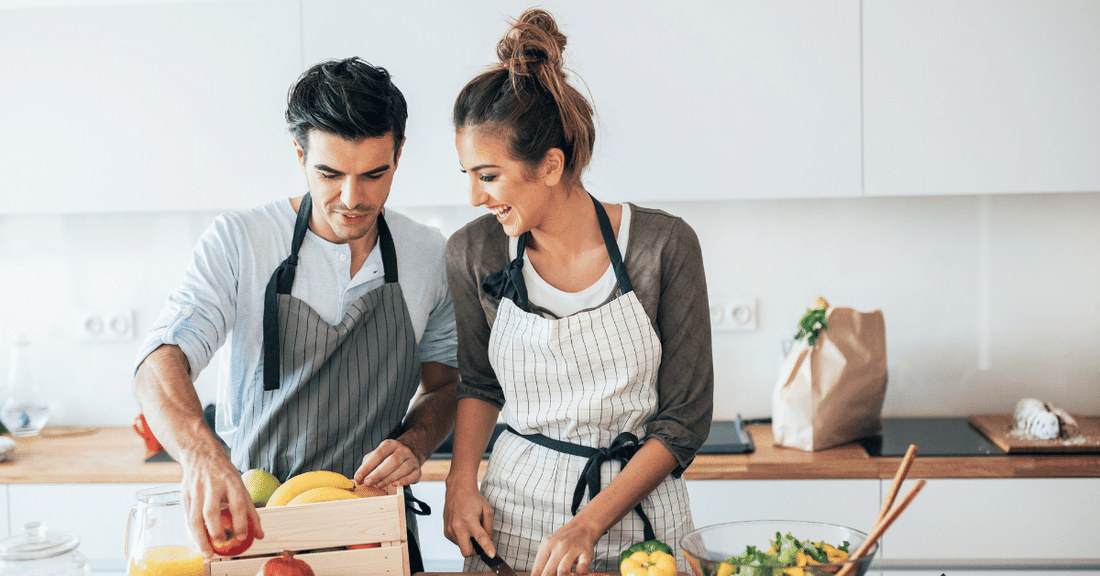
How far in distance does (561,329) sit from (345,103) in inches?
18.0

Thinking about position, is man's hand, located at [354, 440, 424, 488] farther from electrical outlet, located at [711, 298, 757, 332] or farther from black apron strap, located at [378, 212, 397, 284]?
electrical outlet, located at [711, 298, 757, 332]

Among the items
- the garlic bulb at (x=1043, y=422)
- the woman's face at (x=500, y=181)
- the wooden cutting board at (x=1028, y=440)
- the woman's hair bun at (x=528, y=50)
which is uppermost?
the woman's hair bun at (x=528, y=50)

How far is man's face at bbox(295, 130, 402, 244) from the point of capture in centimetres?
126

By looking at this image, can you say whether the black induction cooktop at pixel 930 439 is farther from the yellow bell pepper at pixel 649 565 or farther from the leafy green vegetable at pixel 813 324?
the yellow bell pepper at pixel 649 565

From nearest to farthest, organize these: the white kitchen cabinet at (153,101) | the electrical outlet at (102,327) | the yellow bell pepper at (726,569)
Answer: the yellow bell pepper at (726,569)
the white kitchen cabinet at (153,101)
the electrical outlet at (102,327)

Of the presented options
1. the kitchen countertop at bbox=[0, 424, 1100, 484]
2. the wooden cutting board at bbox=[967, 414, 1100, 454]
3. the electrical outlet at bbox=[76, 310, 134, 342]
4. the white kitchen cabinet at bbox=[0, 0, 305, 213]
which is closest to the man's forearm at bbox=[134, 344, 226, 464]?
the kitchen countertop at bbox=[0, 424, 1100, 484]

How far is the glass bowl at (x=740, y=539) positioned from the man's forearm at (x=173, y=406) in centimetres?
57

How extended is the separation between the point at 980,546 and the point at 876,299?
714 mm

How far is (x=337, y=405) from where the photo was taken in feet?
4.51

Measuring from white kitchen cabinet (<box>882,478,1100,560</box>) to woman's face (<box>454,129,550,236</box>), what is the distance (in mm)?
1182

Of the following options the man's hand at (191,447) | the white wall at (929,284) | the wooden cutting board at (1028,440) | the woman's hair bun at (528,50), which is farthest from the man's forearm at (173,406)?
the wooden cutting board at (1028,440)

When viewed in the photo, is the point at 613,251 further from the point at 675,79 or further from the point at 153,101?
the point at 153,101

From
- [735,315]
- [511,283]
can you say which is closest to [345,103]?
[511,283]

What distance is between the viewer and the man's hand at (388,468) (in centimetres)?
115
